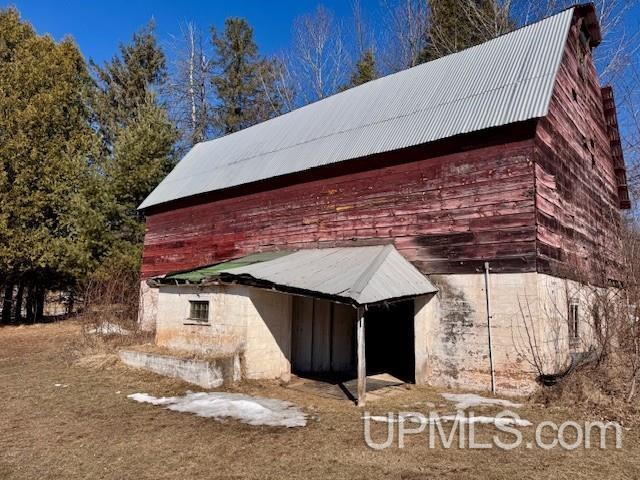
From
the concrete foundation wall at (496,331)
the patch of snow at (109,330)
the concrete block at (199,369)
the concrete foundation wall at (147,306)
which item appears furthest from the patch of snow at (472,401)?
the concrete foundation wall at (147,306)

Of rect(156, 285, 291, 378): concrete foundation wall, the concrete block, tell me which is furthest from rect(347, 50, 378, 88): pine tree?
the concrete block

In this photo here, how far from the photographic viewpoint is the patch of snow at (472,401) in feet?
27.0

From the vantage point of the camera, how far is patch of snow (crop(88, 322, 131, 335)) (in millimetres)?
14594

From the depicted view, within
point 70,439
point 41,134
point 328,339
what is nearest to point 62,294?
point 41,134

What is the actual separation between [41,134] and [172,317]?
14.7 metres

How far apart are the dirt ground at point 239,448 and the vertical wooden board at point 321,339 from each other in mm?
2707

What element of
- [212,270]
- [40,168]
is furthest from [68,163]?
[212,270]

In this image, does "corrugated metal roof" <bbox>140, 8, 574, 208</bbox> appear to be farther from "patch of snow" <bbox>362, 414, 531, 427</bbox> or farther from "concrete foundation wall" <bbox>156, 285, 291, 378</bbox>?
"patch of snow" <bbox>362, 414, 531, 427</bbox>

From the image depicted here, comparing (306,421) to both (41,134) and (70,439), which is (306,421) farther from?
(41,134)

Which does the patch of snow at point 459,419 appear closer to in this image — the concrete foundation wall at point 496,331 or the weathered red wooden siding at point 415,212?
the concrete foundation wall at point 496,331

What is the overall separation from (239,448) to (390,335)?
8.48 metres

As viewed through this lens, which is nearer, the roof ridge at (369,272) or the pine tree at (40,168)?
the roof ridge at (369,272)

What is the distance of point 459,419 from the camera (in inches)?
287

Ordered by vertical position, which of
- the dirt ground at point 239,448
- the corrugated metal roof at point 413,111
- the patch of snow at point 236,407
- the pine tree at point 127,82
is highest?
the pine tree at point 127,82
